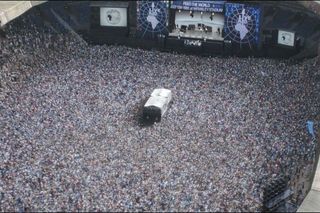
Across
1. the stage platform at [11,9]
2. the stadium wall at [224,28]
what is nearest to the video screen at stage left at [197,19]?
the stadium wall at [224,28]

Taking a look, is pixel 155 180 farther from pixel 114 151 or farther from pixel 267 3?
pixel 267 3

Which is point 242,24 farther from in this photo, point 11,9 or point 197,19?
point 11,9

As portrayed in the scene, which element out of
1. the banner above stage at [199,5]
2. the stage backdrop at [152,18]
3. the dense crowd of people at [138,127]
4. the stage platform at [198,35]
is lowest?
the dense crowd of people at [138,127]

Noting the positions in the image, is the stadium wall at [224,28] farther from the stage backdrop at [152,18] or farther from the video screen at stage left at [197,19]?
the video screen at stage left at [197,19]

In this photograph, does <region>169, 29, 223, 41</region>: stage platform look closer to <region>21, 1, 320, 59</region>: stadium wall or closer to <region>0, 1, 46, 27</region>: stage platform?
<region>21, 1, 320, 59</region>: stadium wall

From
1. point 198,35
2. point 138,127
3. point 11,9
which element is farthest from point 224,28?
point 11,9

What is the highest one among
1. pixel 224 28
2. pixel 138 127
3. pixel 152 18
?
pixel 152 18

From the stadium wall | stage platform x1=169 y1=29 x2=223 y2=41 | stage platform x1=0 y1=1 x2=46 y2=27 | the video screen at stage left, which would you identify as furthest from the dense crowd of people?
the video screen at stage left

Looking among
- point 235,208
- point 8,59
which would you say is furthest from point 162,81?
point 235,208
